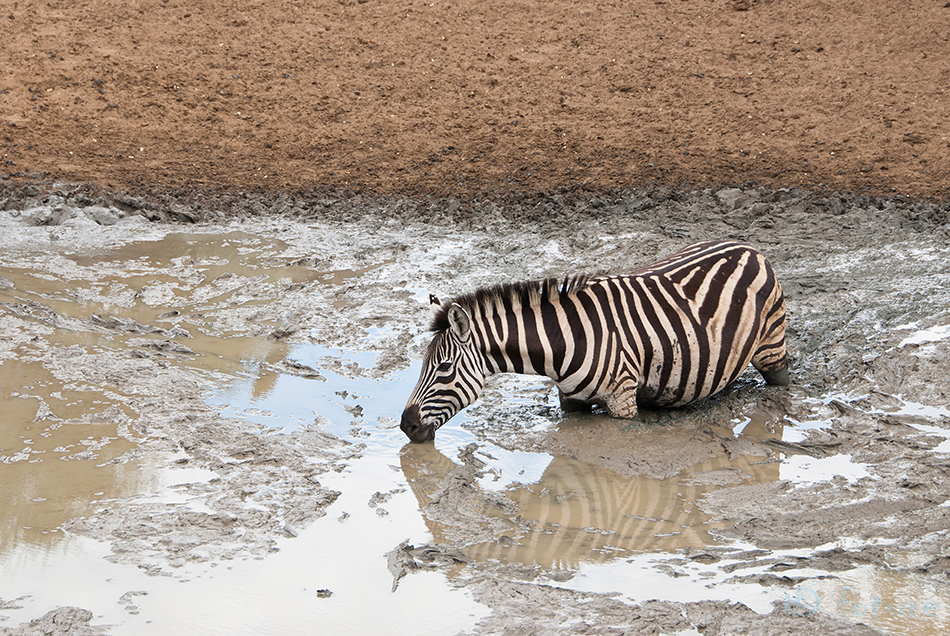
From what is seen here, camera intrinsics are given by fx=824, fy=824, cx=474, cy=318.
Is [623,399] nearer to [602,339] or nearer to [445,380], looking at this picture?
[602,339]

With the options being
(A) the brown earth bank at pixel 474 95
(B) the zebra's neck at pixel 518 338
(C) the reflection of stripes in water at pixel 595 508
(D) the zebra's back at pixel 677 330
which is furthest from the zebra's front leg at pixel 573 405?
(A) the brown earth bank at pixel 474 95

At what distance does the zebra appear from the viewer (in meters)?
5.52

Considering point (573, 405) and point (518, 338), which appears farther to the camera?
point (573, 405)

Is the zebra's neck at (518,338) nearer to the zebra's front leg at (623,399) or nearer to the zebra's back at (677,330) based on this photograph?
the zebra's back at (677,330)

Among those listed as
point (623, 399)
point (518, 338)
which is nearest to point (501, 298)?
point (518, 338)

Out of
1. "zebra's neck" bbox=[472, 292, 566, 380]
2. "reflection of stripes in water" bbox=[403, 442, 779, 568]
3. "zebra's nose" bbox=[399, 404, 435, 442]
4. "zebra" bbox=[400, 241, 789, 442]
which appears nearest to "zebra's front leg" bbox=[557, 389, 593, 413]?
"zebra" bbox=[400, 241, 789, 442]

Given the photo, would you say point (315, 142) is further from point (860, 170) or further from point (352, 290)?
point (860, 170)

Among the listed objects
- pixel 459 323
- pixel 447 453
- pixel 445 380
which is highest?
pixel 459 323

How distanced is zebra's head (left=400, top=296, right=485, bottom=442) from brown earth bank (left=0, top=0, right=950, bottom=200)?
5.43 metres

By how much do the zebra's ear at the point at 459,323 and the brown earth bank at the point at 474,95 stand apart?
543 cm

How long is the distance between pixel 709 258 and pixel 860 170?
17.9 ft

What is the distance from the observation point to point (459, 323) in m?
5.48

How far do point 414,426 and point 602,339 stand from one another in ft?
4.57

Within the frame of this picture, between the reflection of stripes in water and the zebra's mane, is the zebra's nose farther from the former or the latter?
the zebra's mane
